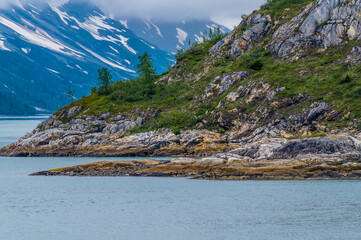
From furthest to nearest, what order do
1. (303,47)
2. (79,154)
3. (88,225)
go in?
1. (303,47)
2. (79,154)
3. (88,225)

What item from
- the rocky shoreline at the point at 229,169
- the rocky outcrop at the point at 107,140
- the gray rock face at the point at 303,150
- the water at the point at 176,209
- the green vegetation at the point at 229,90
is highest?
the green vegetation at the point at 229,90

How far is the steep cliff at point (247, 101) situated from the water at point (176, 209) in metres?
28.0

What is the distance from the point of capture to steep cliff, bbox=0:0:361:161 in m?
104

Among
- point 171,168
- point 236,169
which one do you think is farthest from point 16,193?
point 236,169

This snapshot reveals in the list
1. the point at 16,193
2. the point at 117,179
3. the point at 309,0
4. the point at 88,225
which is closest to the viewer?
the point at 88,225

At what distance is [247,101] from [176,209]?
6258 centimetres

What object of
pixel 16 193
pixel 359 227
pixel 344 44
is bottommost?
pixel 359 227

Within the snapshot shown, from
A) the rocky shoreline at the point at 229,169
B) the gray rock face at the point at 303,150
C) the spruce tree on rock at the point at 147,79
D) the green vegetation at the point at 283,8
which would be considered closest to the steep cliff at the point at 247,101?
the green vegetation at the point at 283,8

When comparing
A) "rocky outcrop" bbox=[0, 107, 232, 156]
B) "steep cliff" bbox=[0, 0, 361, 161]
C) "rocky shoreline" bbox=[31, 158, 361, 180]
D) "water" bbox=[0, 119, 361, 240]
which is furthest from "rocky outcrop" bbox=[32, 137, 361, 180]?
"rocky outcrop" bbox=[0, 107, 232, 156]

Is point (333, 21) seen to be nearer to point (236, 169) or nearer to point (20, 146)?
point (236, 169)

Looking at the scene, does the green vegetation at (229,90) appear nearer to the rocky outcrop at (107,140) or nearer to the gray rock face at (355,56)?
the gray rock face at (355,56)

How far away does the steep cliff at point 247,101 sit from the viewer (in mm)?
104387

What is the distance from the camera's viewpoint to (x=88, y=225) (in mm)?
51375

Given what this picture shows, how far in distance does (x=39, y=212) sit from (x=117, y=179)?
19.7 m
